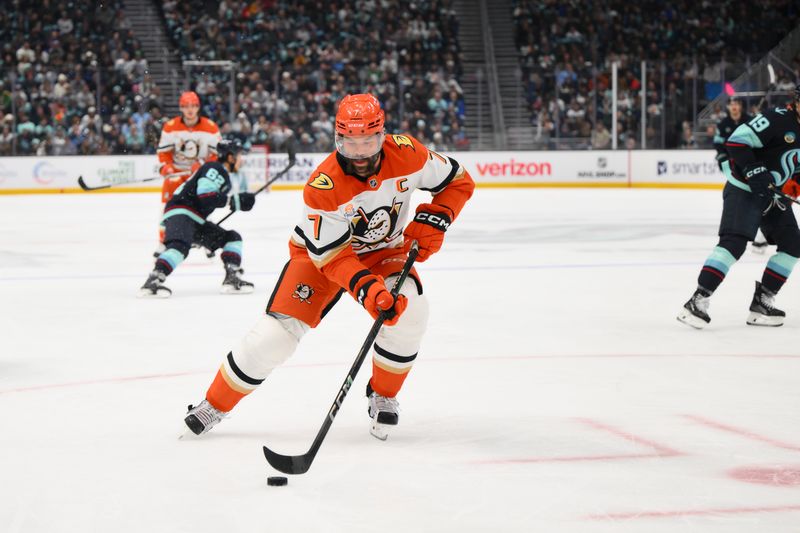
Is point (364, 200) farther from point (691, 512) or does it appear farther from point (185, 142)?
point (185, 142)

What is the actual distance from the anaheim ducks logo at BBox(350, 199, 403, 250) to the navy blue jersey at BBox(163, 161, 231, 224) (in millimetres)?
3272

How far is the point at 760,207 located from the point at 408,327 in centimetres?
258

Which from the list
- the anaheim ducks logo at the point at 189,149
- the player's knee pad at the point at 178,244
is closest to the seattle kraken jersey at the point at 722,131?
the anaheim ducks logo at the point at 189,149

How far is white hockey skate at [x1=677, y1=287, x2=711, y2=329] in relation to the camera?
16.8ft

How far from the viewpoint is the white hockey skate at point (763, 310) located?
17.2ft

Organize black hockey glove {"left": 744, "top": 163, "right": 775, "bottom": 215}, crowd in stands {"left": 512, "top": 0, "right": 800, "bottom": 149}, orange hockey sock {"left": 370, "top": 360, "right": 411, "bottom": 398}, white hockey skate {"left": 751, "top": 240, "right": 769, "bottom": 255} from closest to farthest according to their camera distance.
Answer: orange hockey sock {"left": 370, "top": 360, "right": 411, "bottom": 398} → black hockey glove {"left": 744, "top": 163, "right": 775, "bottom": 215} → white hockey skate {"left": 751, "top": 240, "right": 769, "bottom": 255} → crowd in stands {"left": 512, "top": 0, "right": 800, "bottom": 149}

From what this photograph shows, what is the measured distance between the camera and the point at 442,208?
340cm

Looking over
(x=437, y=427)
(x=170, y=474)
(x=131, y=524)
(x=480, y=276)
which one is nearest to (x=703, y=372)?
(x=437, y=427)

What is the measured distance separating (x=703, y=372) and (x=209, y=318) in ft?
8.57

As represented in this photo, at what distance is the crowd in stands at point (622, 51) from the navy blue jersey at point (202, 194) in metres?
11.2

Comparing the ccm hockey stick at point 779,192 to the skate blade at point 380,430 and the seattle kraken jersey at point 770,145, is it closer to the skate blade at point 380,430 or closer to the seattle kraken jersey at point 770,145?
the seattle kraken jersey at point 770,145

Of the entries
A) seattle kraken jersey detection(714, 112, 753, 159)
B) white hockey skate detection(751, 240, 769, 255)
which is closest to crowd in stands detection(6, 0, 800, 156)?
seattle kraken jersey detection(714, 112, 753, 159)

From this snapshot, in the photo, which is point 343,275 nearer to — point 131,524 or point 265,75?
point 131,524

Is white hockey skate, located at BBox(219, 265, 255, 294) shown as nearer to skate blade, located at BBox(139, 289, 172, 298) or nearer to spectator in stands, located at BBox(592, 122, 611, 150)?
skate blade, located at BBox(139, 289, 172, 298)
